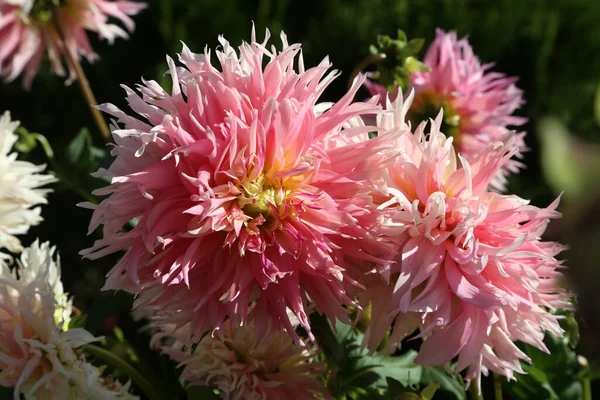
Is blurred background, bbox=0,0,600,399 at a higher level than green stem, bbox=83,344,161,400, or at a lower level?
lower

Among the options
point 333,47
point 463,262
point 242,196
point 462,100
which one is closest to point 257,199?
point 242,196

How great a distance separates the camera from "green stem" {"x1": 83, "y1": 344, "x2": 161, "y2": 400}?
0.47 m

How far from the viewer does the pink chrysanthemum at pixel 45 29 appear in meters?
0.73

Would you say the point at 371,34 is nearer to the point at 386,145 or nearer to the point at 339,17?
the point at 339,17

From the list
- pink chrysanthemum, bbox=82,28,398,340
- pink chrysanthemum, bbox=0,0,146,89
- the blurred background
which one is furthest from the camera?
the blurred background

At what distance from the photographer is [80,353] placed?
47 cm

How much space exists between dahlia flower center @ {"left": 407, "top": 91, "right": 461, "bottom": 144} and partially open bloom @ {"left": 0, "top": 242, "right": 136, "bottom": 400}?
36cm

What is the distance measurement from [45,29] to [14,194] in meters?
0.28

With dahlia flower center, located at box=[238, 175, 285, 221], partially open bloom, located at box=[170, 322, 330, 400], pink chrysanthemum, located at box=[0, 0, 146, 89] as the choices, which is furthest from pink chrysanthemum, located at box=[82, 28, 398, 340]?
pink chrysanthemum, located at box=[0, 0, 146, 89]

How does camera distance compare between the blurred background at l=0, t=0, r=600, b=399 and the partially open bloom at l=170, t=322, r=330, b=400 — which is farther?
the blurred background at l=0, t=0, r=600, b=399

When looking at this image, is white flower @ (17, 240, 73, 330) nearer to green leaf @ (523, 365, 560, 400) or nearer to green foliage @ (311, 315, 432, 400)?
green foliage @ (311, 315, 432, 400)

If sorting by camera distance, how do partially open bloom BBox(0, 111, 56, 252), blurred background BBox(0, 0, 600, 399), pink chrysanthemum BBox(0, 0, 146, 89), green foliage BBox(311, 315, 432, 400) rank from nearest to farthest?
green foliage BBox(311, 315, 432, 400) < partially open bloom BBox(0, 111, 56, 252) < pink chrysanthemum BBox(0, 0, 146, 89) < blurred background BBox(0, 0, 600, 399)

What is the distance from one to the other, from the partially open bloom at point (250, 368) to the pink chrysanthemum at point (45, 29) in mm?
408

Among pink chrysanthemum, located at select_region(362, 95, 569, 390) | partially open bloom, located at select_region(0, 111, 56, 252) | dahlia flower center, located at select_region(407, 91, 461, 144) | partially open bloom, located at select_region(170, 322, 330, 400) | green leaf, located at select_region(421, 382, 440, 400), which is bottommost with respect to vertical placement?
partially open bloom, located at select_region(170, 322, 330, 400)
